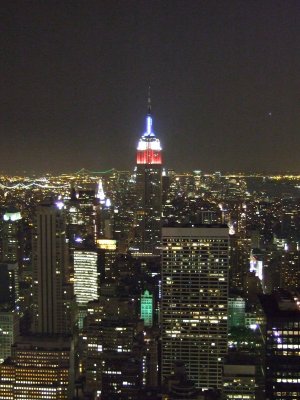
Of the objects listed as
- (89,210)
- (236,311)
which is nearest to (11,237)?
(89,210)

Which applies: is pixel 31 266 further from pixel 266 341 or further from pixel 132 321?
pixel 266 341

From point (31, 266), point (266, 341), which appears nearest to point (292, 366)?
point (266, 341)

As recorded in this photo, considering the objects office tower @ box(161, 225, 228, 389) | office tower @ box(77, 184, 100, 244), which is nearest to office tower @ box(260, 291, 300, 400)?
office tower @ box(161, 225, 228, 389)

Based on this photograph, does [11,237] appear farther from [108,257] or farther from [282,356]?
[282,356]

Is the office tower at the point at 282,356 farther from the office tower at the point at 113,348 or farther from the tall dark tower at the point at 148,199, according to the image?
the tall dark tower at the point at 148,199

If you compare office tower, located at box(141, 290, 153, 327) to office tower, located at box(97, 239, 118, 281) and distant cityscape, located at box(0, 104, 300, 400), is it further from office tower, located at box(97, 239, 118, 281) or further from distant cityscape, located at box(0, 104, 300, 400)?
office tower, located at box(97, 239, 118, 281)

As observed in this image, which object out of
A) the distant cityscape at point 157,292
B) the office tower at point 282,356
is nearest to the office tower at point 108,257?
the distant cityscape at point 157,292

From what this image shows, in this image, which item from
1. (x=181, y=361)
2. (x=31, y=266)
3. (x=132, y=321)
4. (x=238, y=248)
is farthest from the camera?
(x=31, y=266)
